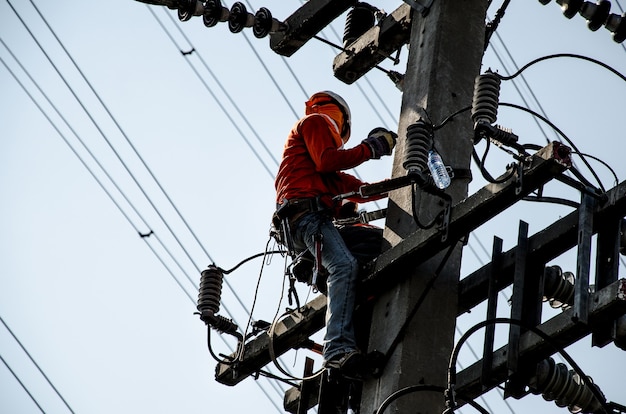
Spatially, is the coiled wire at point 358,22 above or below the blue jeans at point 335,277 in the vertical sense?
above

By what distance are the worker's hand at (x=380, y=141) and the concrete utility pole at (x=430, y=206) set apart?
0.13 metres

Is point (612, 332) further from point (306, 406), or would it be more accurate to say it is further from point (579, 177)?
point (306, 406)

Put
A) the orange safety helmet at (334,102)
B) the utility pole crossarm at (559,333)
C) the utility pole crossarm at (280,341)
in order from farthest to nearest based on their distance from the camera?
the orange safety helmet at (334,102), the utility pole crossarm at (280,341), the utility pole crossarm at (559,333)

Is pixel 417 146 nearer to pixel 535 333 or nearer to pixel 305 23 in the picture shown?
pixel 535 333

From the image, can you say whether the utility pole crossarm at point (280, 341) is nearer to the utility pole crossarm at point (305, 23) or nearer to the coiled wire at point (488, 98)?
the coiled wire at point (488, 98)

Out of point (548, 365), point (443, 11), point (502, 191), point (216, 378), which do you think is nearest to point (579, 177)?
point (502, 191)

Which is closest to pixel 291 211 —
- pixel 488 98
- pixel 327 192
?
pixel 327 192

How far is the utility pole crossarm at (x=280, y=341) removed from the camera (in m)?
8.59

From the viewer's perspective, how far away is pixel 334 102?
369 inches

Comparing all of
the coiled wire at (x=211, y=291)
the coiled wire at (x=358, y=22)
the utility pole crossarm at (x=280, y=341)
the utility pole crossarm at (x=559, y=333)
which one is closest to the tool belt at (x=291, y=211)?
the utility pole crossarm at (x=280, y=341)

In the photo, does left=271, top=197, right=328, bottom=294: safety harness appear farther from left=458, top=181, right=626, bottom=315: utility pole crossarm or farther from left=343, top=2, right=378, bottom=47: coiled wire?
left=343, top=2, right=378, bottom=47: coiled wire

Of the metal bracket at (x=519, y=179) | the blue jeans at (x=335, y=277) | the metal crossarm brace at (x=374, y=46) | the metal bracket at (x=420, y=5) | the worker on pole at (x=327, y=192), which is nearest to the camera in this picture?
the metal bracket at (x=519, y=179)

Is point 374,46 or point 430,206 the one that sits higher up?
point 374,46

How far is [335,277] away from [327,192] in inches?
30.4
